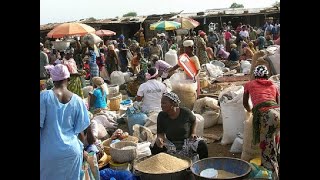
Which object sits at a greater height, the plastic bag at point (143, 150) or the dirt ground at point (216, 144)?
the plastic bag at point (143, 150)

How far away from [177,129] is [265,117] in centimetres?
94

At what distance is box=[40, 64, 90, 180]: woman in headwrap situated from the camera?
3.37 meters

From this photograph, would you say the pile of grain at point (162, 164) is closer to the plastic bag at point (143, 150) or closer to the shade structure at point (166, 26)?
the plastic bag at point (143, 150)

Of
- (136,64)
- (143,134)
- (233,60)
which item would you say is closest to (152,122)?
(143,134)

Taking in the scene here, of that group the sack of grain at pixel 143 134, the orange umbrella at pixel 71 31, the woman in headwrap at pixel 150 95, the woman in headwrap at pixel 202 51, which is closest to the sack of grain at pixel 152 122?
the woman in headwrap at pixel 150 95

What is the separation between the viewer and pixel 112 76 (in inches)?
436

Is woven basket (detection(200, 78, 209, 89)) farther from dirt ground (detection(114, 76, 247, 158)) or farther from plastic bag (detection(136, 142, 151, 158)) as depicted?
plastic bag (detection(136, 142, 151, 158))

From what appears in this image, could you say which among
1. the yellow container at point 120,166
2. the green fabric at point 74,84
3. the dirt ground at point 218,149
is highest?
the green fabric at point 74,84

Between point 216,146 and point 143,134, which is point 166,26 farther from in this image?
point 143,134

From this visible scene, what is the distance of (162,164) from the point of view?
14.4 ft

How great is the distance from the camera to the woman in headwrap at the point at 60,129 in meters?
3.37

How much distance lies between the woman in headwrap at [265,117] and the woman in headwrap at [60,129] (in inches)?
78.4
